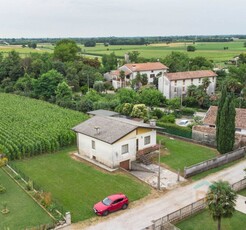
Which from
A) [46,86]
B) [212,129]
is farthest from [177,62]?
[212,129]

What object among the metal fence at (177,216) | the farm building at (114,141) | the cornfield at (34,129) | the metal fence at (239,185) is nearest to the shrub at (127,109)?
the cornfield at (34,129)

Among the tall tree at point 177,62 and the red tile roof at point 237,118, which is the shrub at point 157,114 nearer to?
the red tile roof at point 237,118

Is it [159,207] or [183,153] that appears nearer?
[159,207]

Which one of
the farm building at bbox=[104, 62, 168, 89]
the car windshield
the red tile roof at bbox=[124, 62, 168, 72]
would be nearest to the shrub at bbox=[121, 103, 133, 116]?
the farm building at bbox=[104, 62, 168, 89]

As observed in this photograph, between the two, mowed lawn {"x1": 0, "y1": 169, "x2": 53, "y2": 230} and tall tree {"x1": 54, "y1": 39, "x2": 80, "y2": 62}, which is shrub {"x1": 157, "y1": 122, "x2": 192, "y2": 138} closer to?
mowed lawn {"x1": 0, "y1": 169, "x2": 53, "y2": 230}

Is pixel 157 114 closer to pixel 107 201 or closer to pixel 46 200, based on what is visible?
pixel 107 201

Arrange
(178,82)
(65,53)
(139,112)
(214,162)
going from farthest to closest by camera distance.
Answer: (65,53)
(178,82)
(139,112)
(214,162)
